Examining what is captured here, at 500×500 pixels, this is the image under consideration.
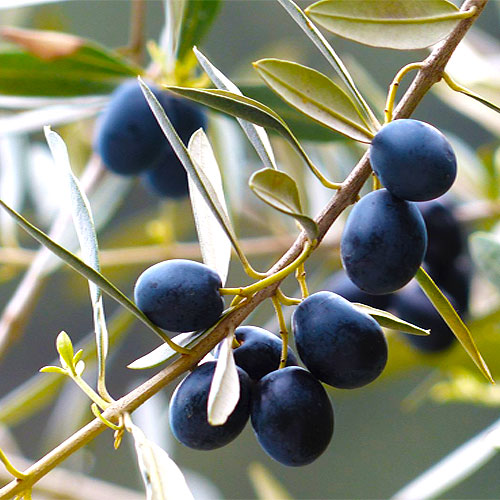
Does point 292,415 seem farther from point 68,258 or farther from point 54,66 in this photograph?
point 54,66

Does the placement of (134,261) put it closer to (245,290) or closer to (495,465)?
(245,290)

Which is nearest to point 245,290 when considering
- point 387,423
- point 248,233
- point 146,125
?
point 146,125

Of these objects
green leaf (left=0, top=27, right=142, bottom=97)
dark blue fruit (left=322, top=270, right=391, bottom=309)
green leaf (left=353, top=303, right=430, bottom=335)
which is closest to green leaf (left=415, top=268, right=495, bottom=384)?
green leaf (left=353, top=303, right=430, bottom=335)

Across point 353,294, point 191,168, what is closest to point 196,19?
point 353,294

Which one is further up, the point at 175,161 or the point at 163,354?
the point at 163,354

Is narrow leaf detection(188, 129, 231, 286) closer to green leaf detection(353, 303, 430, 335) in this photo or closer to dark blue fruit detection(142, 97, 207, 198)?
green leaf detection(353, 303, 430, 335)
